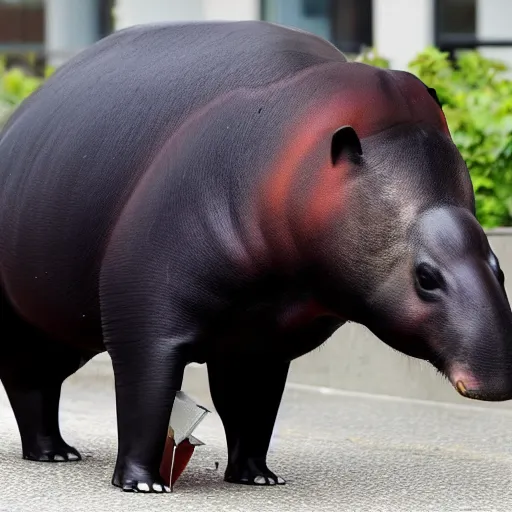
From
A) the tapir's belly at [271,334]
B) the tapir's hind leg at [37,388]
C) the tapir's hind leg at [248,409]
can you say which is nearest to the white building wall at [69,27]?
the tapir's hind leg at [37,388]

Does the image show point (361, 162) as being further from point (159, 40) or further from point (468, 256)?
point (159, 40)

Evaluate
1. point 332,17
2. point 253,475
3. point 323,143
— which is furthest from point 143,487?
point 332,17

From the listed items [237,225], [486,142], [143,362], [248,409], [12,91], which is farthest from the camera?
[12,91]

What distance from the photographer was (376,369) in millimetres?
9336

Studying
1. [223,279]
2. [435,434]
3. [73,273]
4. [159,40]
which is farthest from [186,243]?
[435,434]

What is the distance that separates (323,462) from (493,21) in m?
10.3

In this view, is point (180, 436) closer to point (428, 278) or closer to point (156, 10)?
point (428, 278)

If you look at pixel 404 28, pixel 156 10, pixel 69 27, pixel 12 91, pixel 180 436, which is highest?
pixel 180 436

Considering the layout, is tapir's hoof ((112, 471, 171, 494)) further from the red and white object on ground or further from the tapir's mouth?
the tapir's mouth

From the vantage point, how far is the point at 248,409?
6500 mm

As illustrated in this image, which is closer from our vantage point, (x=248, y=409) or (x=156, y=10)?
(x=248, y=409)

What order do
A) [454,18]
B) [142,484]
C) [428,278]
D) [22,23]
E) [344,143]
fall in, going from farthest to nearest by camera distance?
1. [22,23]
2. [454,18]
3. [142,484]
4. [344,143]
5. [428,278]

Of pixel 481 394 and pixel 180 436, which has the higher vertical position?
pixel 481 394

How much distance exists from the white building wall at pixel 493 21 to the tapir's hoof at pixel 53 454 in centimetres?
1031
